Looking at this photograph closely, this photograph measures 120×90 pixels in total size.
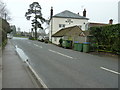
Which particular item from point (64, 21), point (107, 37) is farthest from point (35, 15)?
point (107, 37)

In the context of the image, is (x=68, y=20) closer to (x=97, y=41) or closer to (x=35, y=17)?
(x=35, y=17)

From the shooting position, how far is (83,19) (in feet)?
150

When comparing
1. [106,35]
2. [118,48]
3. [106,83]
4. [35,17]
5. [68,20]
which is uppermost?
[35,17]

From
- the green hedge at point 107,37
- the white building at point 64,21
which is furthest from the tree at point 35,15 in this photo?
the green hedge at point 107,37

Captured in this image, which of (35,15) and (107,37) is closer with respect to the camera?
(107,37)

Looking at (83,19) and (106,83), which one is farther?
(83,19)

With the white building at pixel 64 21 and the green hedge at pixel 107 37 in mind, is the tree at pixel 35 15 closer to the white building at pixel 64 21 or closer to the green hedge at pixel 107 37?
the white building at pixel 64 21

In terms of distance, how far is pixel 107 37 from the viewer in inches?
560

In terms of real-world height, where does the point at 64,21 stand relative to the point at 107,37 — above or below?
above

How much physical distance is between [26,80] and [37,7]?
58543mm

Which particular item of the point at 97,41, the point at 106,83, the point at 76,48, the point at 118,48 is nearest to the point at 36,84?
the point at 106,83

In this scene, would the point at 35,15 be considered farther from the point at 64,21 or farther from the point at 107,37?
the point at 107,37

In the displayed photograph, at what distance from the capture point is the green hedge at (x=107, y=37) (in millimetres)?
12742

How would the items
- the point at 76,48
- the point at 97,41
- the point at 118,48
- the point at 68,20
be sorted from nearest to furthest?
the point at 118,48 → the point at 97,41 → the point at 76,48 → the point at 68,20
